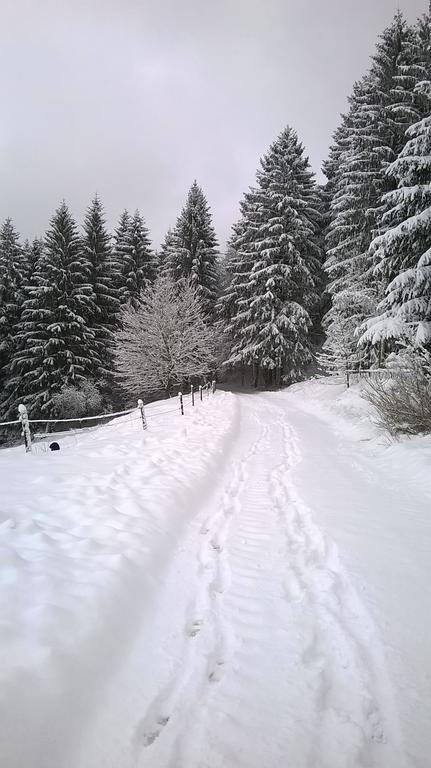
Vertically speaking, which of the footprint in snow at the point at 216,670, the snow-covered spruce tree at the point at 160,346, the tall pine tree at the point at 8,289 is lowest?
the footprint in snow at the point at 216,670

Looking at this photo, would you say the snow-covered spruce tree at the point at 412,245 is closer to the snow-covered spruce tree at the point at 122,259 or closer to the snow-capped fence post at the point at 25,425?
the snow-capped fence post at the point at 25,425

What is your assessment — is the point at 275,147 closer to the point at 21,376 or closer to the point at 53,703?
the point at 21,376

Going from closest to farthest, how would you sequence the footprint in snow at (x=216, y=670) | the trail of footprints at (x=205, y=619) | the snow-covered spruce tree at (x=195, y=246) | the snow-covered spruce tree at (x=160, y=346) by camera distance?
the trail of footprints at (x=205, y=619) → the footprint in snow at (x=216, y=670) → the snow-covered spruce tree at (x=160, y=346) → the snow-covered spruce tree at (x=195, y=246)

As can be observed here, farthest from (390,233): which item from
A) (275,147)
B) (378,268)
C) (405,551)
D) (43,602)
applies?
(275,147)

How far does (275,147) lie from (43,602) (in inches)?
1205

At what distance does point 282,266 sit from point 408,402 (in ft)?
66.3

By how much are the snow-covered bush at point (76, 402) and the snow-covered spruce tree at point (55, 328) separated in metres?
0.72

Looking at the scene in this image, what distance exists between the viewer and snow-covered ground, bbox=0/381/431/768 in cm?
173

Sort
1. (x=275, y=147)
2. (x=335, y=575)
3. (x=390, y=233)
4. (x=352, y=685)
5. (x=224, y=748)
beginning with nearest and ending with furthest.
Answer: (x=224, y=748) → (x=352, y=685) → (x=335, y=575) → (x=390, y=233) → (x=275, y=147)

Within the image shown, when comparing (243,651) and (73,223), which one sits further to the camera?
(73,223)

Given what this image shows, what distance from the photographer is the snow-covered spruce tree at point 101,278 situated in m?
26.1

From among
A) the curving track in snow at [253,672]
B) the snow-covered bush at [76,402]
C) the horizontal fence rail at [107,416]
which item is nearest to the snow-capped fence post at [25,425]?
the horizontal fence rail at [107,416]

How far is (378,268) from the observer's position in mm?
12094

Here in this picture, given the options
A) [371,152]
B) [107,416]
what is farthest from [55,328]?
[371,152]
